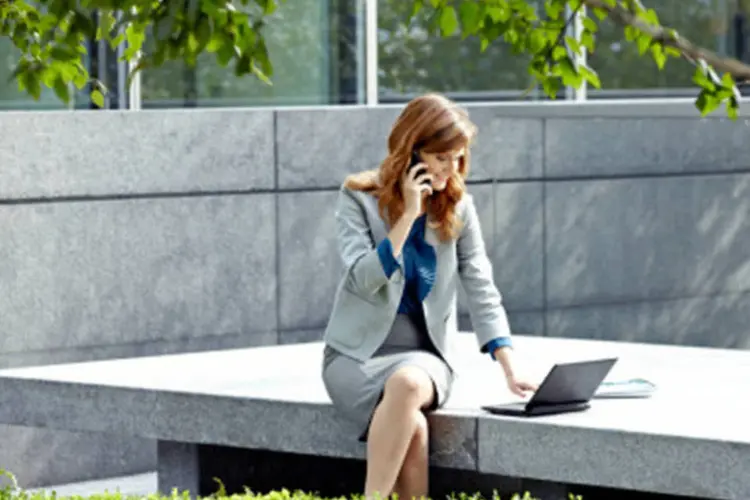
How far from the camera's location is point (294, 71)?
1305 cm

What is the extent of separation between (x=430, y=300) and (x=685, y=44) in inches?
63.8

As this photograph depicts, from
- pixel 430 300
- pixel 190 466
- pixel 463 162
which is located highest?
pixel 463 162

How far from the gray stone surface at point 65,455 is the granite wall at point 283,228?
0.01m

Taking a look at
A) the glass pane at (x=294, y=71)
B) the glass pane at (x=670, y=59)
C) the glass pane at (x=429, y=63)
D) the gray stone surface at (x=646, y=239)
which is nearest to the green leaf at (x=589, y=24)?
the glass pane at (x=294, y=71)

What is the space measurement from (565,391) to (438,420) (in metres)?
0.50

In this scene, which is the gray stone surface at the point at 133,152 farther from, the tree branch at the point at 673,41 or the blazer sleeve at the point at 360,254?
the tree branch at the point at 673,41

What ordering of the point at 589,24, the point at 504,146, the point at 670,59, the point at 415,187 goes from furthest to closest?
the point at 670,59 < the point at 504,146 < the point at 589,24 < the point at 415,187

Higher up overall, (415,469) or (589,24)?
(589,24)

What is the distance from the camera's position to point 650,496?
8266 millimetres

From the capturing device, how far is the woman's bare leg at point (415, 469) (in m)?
7.65

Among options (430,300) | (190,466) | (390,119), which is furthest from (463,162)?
(390,119)

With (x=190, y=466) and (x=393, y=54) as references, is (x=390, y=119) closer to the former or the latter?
(x=393, y=54)

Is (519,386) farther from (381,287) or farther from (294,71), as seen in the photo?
(294,71)

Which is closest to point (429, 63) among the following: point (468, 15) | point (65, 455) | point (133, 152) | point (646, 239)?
point (646, 239)
